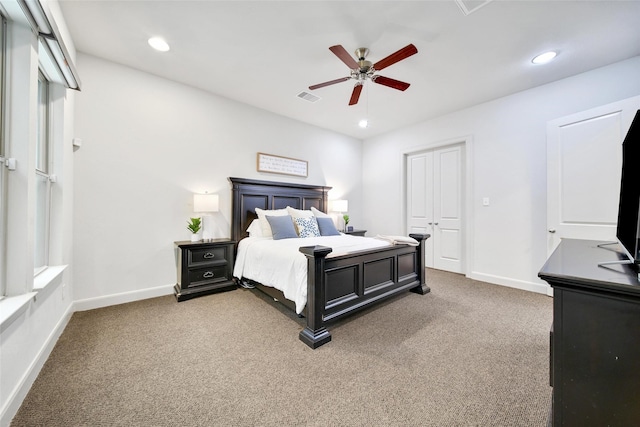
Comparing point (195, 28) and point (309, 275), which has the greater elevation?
point (195, 28)

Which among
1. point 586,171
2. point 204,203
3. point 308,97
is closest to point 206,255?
point 204,203

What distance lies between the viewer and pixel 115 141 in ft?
9.20

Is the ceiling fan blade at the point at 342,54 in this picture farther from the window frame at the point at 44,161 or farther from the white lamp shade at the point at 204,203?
the window frame at the point at 44,161

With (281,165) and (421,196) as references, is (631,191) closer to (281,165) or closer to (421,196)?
(421,196)

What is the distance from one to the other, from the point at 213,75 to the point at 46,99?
159cm

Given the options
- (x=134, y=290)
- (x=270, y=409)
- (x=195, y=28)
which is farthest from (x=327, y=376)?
(x=195, y=28)

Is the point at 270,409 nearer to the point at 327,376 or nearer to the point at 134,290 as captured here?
the point at 327,376

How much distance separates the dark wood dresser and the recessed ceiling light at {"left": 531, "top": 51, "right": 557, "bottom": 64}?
2.82m

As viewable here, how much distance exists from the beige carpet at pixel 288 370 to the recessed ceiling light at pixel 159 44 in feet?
9.16

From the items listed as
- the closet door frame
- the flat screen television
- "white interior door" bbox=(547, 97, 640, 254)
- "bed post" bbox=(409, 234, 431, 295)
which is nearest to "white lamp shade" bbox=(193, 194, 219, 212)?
"bed post" bbox=(409, 234, 431, 295)

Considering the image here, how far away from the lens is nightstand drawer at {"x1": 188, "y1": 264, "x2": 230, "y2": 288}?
2987 millimetres

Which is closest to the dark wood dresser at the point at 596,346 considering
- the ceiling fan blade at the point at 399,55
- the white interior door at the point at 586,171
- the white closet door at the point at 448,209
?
the ceiling fan blade at the point at 399,55

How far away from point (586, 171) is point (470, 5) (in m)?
2.33

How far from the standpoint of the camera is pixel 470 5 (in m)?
1.96
